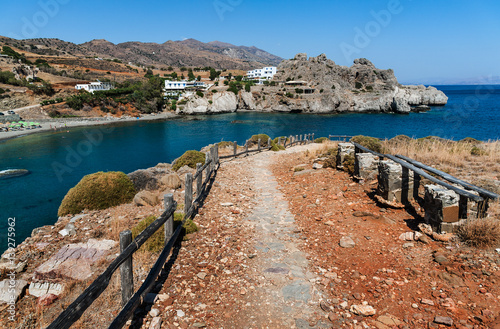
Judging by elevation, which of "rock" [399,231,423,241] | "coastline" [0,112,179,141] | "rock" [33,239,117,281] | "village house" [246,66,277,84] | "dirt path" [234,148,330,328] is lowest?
"rock" [33,239,117,281]

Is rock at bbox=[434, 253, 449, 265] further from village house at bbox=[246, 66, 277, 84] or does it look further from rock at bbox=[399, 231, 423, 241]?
village house at bbox=[246, 66, 277, 84]

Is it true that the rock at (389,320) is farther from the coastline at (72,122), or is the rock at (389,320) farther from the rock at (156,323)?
the coastline at (72,122)

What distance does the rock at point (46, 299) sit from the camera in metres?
5.71

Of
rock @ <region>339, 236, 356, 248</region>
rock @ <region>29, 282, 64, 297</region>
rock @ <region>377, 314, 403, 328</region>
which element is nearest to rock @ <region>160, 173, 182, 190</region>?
rock @ <region>29, 282, 64, 297</region>

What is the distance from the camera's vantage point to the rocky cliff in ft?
346

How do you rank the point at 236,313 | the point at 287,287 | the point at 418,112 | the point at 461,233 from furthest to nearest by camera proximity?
the point at 418,112, the point at 461,233, the point at 287,287, the point at 236,313

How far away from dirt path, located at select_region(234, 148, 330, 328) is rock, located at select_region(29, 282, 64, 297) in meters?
4.53

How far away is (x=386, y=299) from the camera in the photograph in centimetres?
461

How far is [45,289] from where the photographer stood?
248 inches

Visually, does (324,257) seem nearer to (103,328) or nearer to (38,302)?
(103,328)

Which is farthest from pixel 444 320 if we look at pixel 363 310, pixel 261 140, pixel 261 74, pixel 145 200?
pixel 261 74

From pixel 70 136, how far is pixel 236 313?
64364 millimetres

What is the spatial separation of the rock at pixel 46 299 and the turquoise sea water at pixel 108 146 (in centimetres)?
1074

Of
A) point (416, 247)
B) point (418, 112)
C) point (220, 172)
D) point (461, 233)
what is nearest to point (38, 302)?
point (416, 247)
